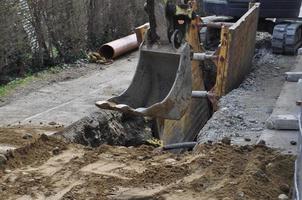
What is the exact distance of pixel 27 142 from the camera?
7070 millimetres

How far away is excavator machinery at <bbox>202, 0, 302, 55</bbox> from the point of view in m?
11.8

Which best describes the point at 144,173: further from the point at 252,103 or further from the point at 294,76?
the point at 294,76

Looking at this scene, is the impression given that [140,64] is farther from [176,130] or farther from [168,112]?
[176,130]

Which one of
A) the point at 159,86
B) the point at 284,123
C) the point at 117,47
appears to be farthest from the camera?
the point at 117,47

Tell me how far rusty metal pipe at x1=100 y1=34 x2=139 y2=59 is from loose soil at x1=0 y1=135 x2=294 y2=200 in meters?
6.05

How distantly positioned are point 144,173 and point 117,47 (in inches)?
282

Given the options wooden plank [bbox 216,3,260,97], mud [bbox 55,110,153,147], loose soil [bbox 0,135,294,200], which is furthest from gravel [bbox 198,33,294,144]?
mud [bbox 55,110,153,147]

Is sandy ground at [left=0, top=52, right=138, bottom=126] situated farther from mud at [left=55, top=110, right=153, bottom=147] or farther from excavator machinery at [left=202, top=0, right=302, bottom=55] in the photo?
excavator machinery at [left=202, top=0, right=302, bottom=55]

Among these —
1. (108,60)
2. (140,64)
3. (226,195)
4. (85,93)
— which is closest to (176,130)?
(85,93)

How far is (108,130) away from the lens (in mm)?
8648

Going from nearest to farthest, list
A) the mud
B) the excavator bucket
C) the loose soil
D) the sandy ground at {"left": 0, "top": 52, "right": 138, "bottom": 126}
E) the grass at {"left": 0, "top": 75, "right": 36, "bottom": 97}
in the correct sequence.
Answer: the loose soil
the excavator bucket
the mud
the sandy ground at {"left": 0, "top": 52, "right": 138, "bottom": 126}
the grass at {"left": 0, "top": 75, "right": 36, "bottom": 97}

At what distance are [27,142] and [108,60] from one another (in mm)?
5872

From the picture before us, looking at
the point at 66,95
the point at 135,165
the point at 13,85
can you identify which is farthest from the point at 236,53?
the point at 13,85

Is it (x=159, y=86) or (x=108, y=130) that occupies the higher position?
(x=159, y=86)
